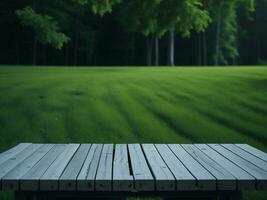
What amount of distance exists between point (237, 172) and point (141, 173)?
851mm

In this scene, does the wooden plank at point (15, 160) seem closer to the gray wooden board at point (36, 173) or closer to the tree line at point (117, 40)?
the gray wooden board at point (36, 173)

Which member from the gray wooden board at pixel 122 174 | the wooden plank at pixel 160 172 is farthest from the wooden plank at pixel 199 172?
the gray wooden board at pixel 122 174

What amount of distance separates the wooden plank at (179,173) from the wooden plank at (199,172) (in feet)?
0.14

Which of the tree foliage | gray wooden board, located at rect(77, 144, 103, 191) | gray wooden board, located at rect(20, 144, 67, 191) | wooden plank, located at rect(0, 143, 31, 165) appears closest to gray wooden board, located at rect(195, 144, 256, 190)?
gray wooden board, located at rect(77, 144, 103, 191)

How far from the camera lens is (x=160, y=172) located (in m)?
3.55

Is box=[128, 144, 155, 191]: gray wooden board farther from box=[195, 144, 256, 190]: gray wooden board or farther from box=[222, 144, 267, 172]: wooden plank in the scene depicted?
box=[222, 144, 267, 172]: wooden plank

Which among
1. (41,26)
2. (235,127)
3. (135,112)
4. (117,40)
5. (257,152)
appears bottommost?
(235,127)

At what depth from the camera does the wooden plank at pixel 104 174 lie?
10.8 feet

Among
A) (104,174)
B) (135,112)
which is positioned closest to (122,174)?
(104,174)

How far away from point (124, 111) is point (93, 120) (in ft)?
3.57

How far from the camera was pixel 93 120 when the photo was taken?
10305 millimetres

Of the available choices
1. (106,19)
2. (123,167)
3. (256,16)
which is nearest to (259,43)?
(256,16)

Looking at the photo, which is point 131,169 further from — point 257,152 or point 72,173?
point 257,152

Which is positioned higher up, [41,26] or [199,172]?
[41,26]
